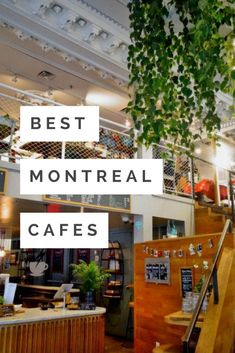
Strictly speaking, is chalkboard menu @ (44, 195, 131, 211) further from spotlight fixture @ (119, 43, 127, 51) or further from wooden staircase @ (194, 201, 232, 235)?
spotlight fixture @ (119, 43, 127, 51)

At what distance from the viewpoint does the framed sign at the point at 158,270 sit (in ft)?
15.0

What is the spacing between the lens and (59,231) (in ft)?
9.40

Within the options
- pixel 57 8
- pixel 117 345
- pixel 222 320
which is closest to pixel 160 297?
pixel 222 320

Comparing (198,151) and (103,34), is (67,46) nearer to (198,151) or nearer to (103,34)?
(103,34)

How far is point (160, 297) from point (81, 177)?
2.54 m

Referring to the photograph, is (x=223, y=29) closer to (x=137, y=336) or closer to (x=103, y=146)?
(x=103, y=146)

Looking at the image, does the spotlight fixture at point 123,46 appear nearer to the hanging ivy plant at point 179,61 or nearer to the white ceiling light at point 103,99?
the white ceiling light at point 103,99

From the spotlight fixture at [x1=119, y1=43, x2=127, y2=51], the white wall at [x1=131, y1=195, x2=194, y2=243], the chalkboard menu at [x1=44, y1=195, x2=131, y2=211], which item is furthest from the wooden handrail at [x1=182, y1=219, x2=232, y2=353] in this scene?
the spotlight fixture at [x1=119, y1=43, x2=127, y2=51]

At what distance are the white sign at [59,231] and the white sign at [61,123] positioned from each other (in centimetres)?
66

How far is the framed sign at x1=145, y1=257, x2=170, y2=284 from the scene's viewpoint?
15.0 feet

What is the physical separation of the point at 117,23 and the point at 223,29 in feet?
5.17

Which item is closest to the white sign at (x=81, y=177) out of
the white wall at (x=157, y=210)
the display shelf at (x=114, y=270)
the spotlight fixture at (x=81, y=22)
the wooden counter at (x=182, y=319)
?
the wooden counter at (x=182, y=319)

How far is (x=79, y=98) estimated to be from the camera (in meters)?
7.61

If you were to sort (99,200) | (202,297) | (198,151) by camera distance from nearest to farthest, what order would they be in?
(202,297), (99,200), (198,151)
